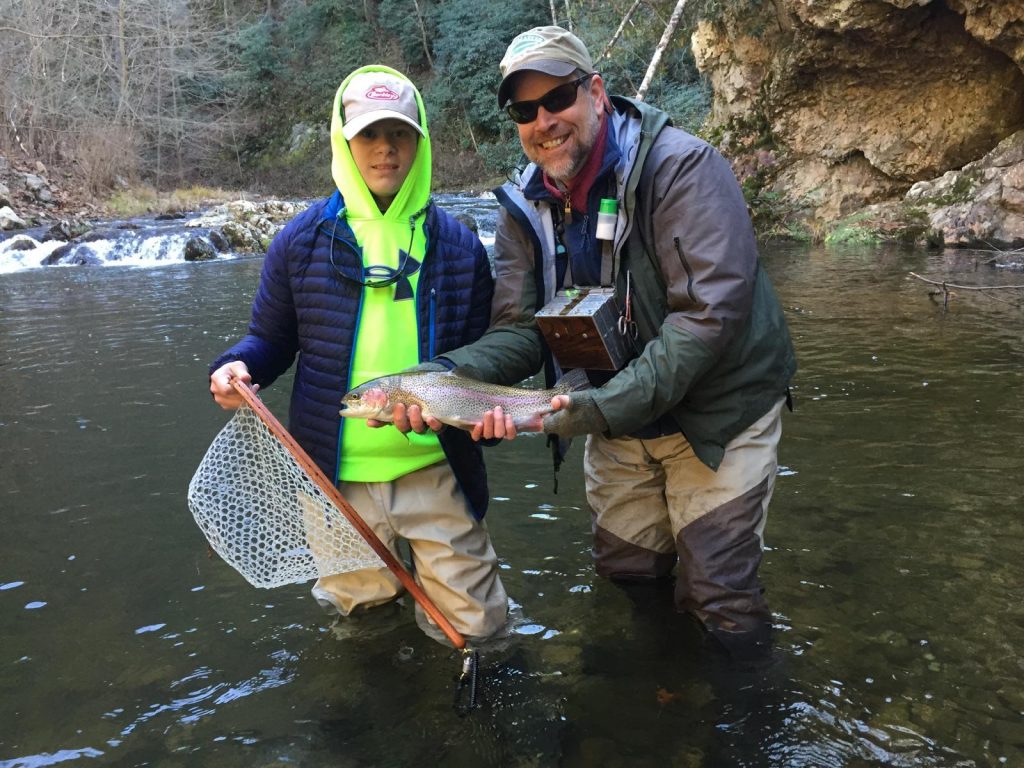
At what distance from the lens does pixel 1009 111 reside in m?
18.2

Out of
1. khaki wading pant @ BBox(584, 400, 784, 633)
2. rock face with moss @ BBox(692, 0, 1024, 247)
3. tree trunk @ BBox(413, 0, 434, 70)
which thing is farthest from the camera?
tree trunk @ BBox(413, 0, 434, 70)

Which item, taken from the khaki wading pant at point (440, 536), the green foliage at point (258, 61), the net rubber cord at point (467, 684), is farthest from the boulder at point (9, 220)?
the net rubber cord at point (467, 684)

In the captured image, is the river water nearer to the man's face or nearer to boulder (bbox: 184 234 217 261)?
the man's face

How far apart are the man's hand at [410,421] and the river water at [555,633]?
48.1 inches

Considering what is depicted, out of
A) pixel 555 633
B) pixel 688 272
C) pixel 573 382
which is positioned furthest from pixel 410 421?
pixel 555 633

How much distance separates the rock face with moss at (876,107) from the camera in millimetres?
16500

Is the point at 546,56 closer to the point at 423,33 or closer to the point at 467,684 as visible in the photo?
the point at 467,684

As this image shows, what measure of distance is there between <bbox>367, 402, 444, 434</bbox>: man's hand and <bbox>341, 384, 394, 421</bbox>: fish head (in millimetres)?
29

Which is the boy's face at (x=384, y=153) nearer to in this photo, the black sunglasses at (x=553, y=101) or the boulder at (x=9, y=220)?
the black sunglasses at (x=553, y=101)

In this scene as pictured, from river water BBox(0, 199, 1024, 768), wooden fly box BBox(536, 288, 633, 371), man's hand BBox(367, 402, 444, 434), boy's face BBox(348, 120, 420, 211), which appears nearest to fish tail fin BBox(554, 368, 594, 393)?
wooden fly box BBox(536, 288, 633, 371)

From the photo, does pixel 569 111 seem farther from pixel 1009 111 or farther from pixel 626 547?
pixel 1009 111

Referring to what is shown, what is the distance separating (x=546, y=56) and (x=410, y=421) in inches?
56.6

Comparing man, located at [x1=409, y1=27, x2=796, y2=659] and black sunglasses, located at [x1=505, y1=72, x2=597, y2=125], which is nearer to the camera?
man, located at [x1=409, y1=27, x2=796, y2=659]

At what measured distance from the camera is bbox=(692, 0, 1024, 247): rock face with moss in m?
16.5
